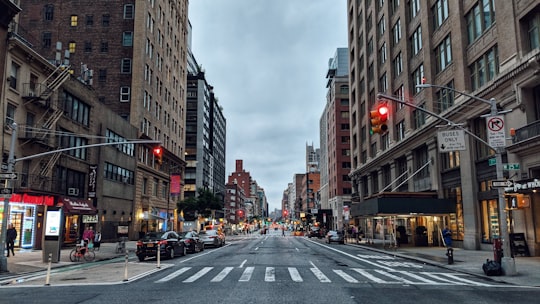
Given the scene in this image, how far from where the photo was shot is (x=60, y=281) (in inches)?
615

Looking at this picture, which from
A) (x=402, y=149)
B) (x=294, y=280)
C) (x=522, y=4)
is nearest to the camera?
(x=294, y=280)

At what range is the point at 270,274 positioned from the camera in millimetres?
16906

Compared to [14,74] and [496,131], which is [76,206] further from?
[496,131]

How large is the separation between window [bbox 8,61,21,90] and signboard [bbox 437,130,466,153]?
90.4ft

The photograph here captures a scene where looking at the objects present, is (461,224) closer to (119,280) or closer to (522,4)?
(522,4)

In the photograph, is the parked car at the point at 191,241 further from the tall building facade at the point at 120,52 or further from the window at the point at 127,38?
the window at the point at 127,38

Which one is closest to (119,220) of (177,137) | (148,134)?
(148,134)

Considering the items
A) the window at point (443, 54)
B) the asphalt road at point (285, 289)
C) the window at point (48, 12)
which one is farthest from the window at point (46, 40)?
the asphalt road at point (285, 289)

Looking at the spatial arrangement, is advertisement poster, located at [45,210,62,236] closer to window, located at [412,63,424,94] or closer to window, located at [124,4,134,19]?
window, located at [412,63,424,94]

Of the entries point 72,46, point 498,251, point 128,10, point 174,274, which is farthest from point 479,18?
point 72,46

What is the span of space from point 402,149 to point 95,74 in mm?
39407

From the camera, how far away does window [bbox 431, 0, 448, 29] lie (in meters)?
38.3

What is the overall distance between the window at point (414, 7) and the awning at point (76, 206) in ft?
122

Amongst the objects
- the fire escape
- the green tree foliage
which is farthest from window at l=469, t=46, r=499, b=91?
the green tree foliage
